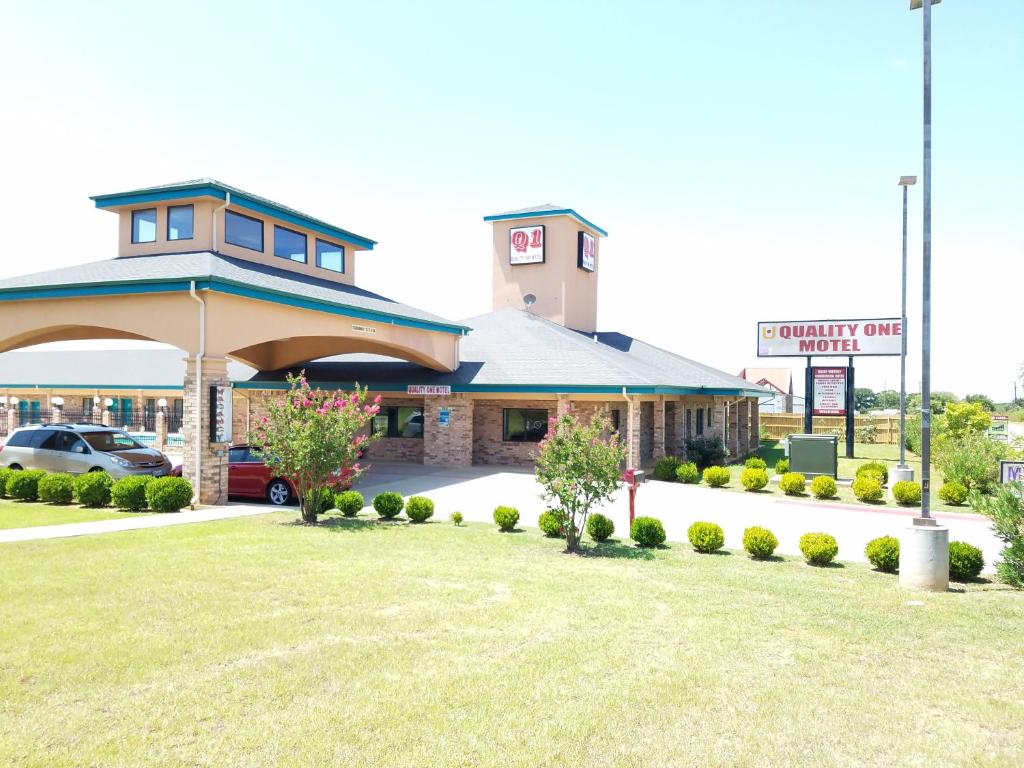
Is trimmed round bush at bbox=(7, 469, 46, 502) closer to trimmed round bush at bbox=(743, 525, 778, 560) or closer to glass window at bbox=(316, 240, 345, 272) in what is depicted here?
glass window at bbox=(316, 240, 345, 272)

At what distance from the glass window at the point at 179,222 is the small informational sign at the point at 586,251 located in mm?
19987

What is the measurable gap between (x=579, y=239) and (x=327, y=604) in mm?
31035

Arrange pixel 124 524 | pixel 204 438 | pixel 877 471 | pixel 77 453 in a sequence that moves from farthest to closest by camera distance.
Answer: pixel 877 471 → pixel 77 453 → pixel 204 438 → pixel 124 524

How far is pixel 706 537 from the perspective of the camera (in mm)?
12805

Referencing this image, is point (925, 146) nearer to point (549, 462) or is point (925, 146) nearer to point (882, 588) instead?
point (882, 588)

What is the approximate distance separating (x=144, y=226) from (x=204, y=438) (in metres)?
9.18

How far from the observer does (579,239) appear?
123 feet

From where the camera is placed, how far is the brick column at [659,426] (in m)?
27.6

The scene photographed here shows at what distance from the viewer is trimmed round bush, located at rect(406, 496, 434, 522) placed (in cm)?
1534

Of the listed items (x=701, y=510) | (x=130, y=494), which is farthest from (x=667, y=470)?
(x=130, y=494)

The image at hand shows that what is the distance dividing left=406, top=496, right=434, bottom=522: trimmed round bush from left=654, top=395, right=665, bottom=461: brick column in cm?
1399

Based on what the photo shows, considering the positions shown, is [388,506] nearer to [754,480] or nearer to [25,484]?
[25,484]

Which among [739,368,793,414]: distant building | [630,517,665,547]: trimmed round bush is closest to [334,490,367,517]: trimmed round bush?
[630,517,665,547]: trimmed round bush

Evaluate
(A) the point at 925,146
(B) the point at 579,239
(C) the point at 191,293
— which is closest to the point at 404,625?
(A) the point at 925,146
